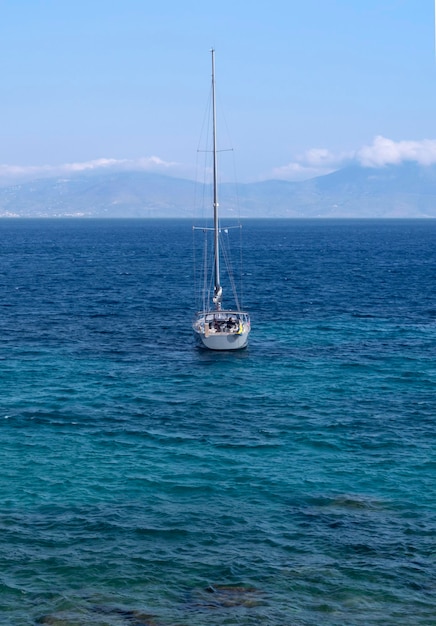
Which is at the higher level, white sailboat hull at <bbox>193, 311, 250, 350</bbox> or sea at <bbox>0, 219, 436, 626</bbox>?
white sailboat hull at <bbox>193, 311, 250, 350</bbox>

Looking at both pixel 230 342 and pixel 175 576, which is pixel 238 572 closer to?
pixel 175 576

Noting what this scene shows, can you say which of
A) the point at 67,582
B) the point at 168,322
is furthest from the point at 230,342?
the point at 67,582

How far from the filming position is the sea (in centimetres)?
3669

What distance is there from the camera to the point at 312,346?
86188mm

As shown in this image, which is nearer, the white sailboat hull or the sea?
the sea

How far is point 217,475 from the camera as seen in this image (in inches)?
1972

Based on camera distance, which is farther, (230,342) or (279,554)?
(230,342)

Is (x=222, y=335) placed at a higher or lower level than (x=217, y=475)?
higher

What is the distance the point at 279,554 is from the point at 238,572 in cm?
271

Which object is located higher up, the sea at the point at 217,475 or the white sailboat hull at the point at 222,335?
the white sailboat hull at the point at 222,335

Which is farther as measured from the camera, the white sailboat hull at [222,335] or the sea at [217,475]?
the white sailboat hull at [222,335]

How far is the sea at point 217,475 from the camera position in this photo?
3669 centimetres

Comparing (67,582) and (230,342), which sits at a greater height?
(230,342)

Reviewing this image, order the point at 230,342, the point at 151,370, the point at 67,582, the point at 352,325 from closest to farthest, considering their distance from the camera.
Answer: the point at 67,582 → the point at 151,370 → the point at 230,342 → the point at 352,325
